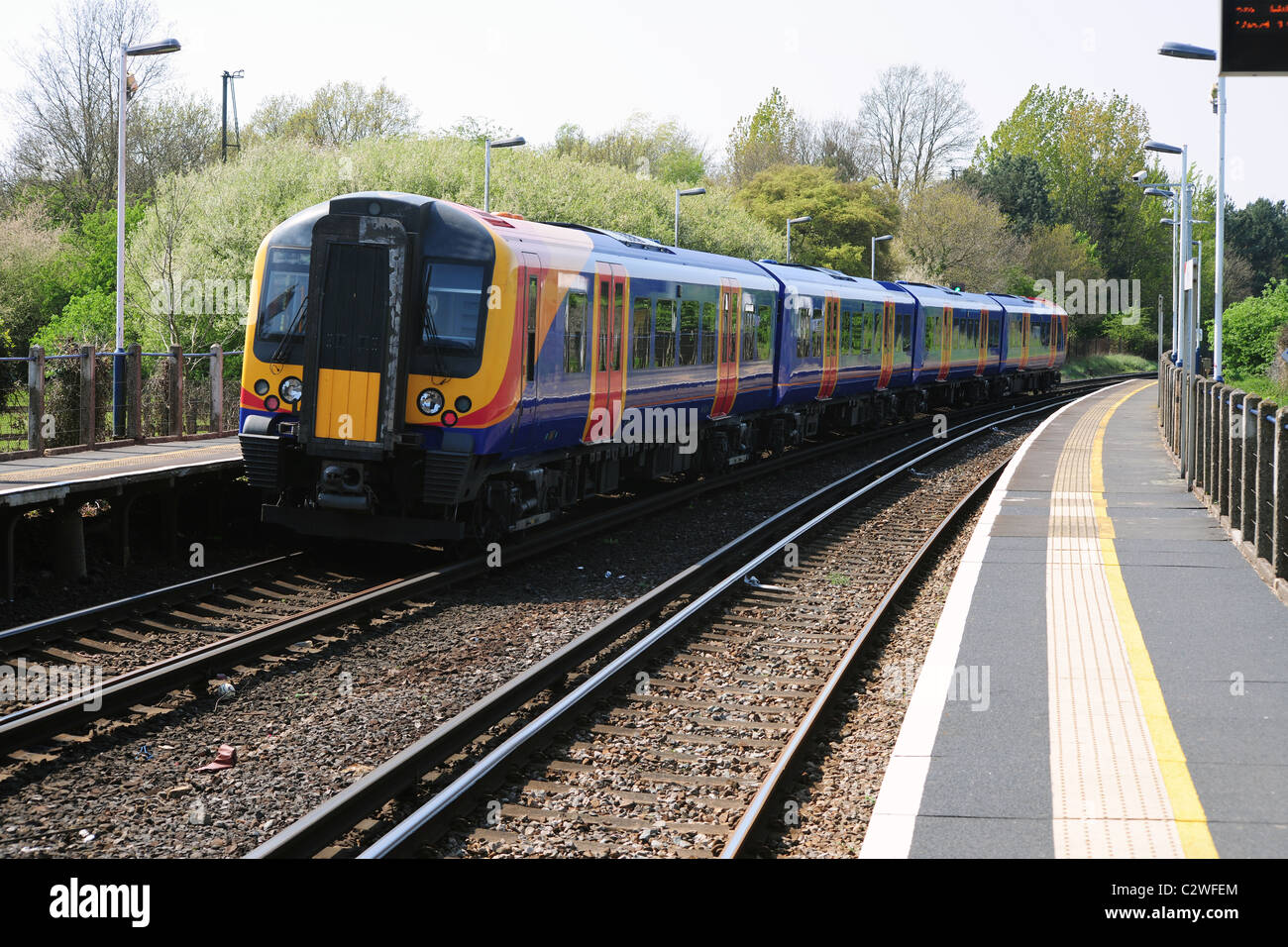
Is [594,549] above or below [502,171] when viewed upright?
below

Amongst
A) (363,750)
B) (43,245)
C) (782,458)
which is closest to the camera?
(363,750)

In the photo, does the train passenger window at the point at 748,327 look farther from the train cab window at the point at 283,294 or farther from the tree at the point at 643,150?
the tree at the point at 643,150

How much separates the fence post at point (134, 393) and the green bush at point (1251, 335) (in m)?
35.2

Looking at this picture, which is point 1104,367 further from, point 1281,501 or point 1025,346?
point 1281,501

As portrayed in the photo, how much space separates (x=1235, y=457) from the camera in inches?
519

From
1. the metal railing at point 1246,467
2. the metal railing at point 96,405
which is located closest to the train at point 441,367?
the metal railing at point 96,405

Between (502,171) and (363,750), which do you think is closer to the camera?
(363,750)

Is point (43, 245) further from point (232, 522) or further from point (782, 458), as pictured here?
point (232, 522)

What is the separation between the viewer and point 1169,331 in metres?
86.5

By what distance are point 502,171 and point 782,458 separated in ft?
77.0

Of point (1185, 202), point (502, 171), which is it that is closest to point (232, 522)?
point (1185, 202)

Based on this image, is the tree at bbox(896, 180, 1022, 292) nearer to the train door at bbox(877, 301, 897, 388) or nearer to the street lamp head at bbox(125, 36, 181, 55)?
the train door at bbox(877, 301, 897, 388)

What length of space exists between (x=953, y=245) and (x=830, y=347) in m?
44.3
